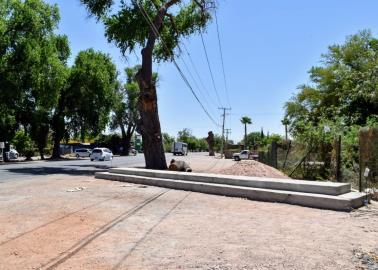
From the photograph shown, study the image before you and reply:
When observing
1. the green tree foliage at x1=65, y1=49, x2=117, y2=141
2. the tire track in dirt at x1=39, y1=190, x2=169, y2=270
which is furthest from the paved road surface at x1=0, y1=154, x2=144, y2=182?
the green tree foliage at x1=65, y1=49, x2=117, y2=141

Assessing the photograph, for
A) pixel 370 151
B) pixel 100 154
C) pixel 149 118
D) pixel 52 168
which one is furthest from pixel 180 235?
pixel 100 154

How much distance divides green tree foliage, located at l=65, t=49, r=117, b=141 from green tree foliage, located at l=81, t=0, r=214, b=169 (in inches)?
1157

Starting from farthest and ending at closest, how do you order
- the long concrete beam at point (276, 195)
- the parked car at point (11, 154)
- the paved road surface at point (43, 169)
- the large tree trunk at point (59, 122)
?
the large tree trunk at point (59, 122) → the parked car at point (11, 154) → the paved road surface at point (43, 169) → the long concrete beam at point (276, 195)

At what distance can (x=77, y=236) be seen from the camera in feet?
26.9

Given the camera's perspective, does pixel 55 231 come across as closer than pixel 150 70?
Yes

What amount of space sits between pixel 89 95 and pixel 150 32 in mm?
36699

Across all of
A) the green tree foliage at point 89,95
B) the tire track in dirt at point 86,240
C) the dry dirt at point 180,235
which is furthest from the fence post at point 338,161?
the green tree foliage at point 89,95

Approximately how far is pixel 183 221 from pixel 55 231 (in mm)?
2565

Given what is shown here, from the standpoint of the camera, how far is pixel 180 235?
833 cm

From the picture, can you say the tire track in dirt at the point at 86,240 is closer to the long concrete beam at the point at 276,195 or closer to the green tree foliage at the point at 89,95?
the long concrete beam at the point at 276,195

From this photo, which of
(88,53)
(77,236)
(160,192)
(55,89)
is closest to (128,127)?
(88,53)

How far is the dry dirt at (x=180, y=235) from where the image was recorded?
21.9 ft

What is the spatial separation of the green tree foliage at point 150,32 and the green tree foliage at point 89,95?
2939 centimetres

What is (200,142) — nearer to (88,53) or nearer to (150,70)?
(88,53)
